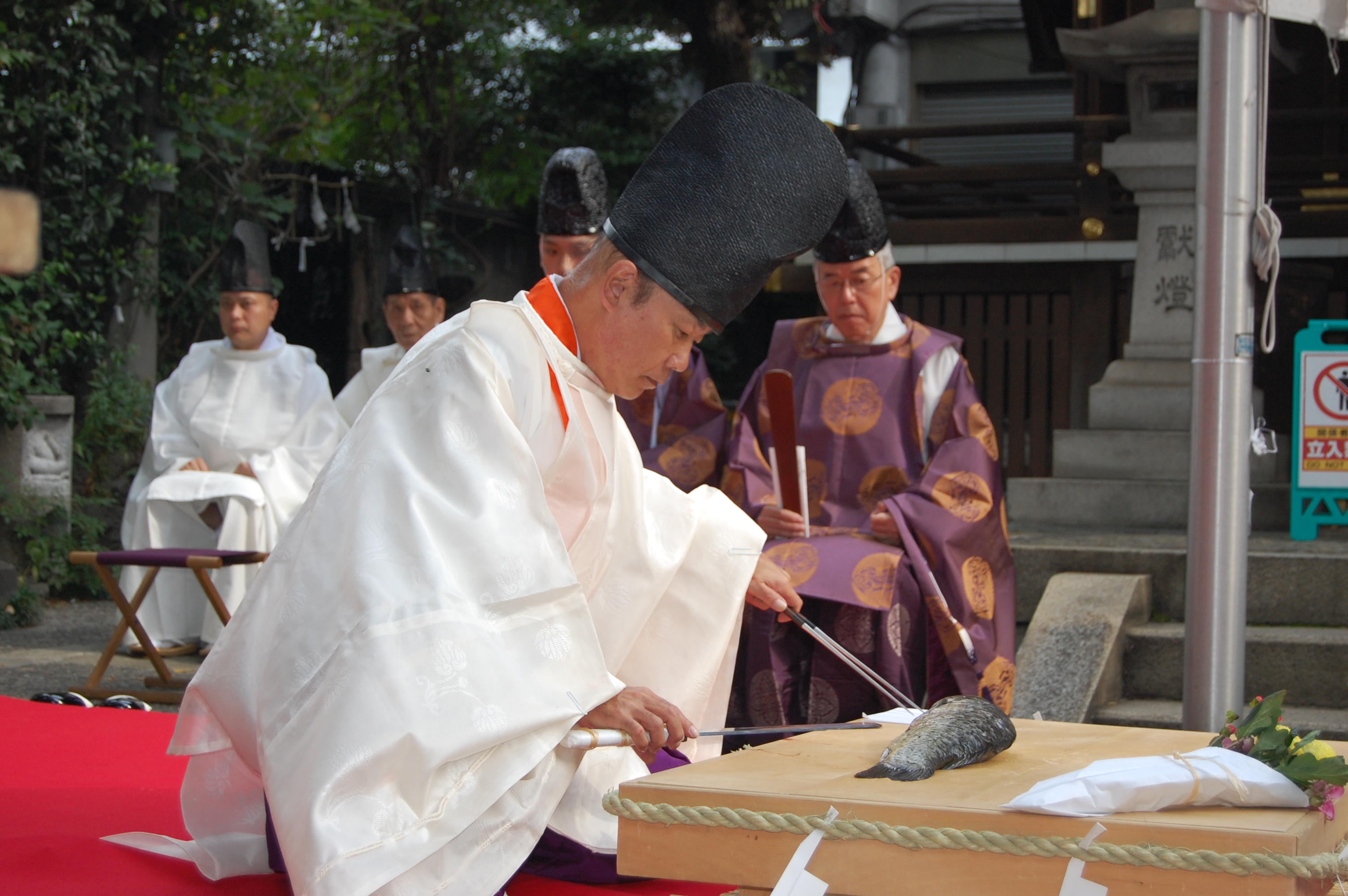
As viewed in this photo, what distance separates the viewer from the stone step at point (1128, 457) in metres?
6.59

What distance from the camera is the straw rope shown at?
1650mm

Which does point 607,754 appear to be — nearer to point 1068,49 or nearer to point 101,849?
point 101,849

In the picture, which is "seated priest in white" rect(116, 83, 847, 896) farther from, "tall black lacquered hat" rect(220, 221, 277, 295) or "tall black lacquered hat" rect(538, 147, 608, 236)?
"tall black lacquered hat" rect(220, 221, 277, 295)

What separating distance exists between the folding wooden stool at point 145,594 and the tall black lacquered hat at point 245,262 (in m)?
1.78

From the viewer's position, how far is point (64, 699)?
14.9 ft

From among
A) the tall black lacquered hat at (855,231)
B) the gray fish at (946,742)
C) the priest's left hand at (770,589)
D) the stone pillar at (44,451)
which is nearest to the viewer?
the gray fish at (946,742)

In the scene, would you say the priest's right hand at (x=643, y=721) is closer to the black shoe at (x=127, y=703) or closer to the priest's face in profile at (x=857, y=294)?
the priest's face in profile at (x=857, y=294)

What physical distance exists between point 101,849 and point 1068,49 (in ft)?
20.2

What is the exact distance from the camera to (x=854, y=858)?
5.97 ft

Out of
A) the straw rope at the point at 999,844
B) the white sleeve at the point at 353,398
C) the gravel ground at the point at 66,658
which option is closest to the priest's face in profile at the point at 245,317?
the white sleeve at the point at 353,398

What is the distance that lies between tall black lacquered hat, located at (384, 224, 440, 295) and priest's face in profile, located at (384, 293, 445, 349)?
0.03 m

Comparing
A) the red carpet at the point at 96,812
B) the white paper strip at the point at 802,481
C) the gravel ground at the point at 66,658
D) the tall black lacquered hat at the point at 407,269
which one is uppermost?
the tall black lacquered hat at the point at 407,269

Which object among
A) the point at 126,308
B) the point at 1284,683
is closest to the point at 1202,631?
the point at 1284,683

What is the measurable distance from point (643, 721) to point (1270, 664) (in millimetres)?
3452
